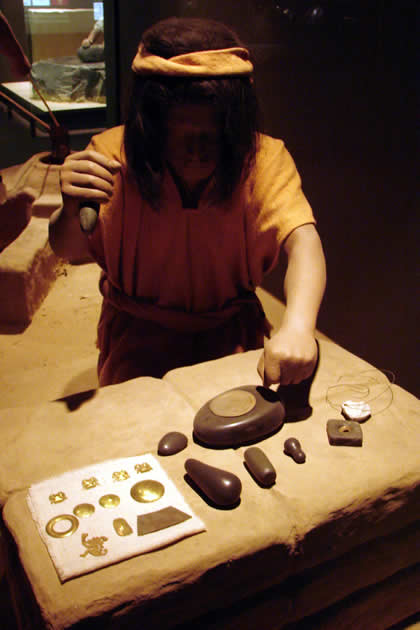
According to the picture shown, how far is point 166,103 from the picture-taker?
1.33m

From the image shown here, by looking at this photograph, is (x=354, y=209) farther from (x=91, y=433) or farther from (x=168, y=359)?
(x=91, y=433)

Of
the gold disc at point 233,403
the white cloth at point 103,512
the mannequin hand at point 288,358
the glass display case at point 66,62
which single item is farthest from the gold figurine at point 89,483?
the glass display case at point 66,62

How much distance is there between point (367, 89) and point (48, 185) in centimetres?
208

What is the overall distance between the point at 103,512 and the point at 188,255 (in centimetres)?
73

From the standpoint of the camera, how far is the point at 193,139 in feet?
4.47

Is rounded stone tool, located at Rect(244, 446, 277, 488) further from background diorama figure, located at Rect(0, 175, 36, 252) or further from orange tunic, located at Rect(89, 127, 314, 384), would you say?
background diorama figure, located at Rect(0, 175, 36, 252)

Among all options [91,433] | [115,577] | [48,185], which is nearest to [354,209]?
[91,433]

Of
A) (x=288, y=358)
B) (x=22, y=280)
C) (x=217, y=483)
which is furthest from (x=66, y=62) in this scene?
(x=217, y=483)

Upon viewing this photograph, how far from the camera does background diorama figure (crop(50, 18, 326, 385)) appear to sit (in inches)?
51.9

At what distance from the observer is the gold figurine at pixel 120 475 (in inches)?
43.5

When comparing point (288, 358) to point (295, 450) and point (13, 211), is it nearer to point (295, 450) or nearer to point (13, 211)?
point (295, 450)

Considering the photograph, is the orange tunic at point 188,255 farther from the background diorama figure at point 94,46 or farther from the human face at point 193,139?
the background diorama figure at point 94,46

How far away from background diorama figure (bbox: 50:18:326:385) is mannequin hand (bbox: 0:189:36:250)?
6.71ft

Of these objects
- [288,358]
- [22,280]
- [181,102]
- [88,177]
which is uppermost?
[181,102]
